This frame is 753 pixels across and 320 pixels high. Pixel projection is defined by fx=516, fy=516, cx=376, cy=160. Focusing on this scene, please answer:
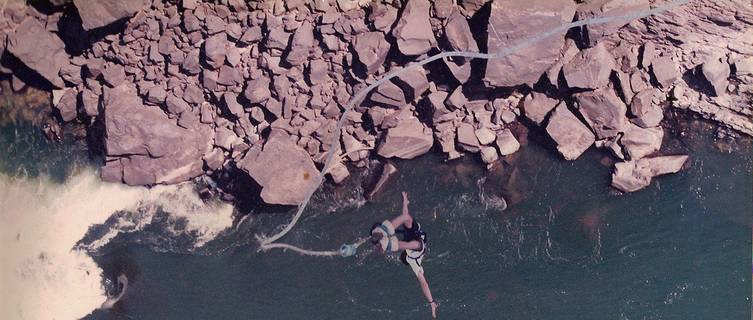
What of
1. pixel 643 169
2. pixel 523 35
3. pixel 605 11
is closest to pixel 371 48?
pixel 523 35

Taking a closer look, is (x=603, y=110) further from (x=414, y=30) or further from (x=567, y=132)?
(x=414, y=30)

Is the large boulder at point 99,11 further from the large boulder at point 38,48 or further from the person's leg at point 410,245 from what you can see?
the person's leg at point 410,245

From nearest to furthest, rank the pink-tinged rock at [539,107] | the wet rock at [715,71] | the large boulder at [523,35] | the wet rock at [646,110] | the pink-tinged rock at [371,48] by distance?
the large boulder at [523,35] → the pink-tinged rock at [371,48] → the wet rock at [715,71] → the wet rock at [646,110] → the pink-tinged rock at [539,107]

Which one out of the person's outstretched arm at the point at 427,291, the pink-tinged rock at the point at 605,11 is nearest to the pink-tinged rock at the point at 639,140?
the pink-tinged rock at the point at 605,11

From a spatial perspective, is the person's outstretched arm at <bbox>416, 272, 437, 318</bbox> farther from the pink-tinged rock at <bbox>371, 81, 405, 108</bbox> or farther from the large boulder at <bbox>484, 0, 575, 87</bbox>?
the large boulder at <bbox>484, 0, 575, 87</bbox>

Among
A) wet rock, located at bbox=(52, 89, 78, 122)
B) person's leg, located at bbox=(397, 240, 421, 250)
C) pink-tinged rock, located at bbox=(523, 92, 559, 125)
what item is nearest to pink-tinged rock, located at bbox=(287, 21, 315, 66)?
person's leg, located at bbox=(397, 240, 421, 250)

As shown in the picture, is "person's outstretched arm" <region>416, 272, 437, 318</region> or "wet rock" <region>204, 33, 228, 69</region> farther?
"person's outstretched arm" <region>416, 272, 437, 318</region>
